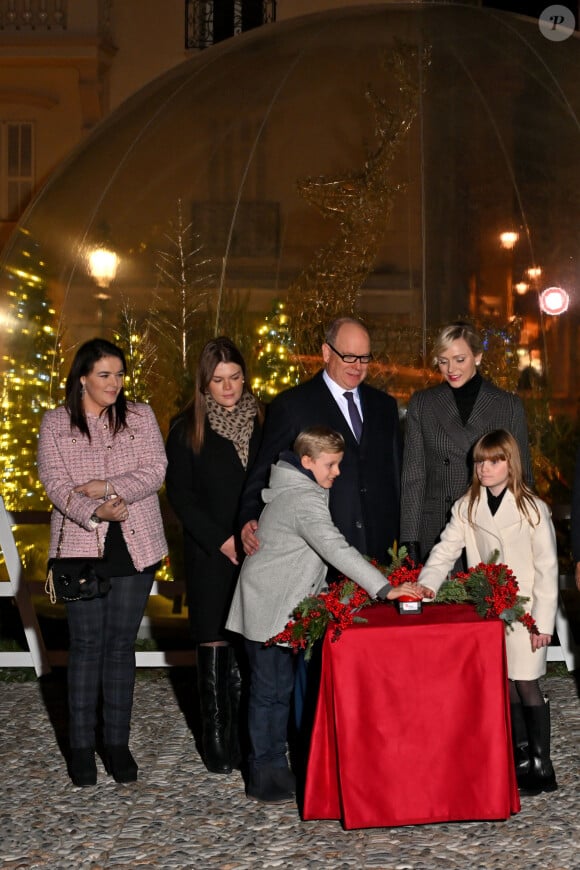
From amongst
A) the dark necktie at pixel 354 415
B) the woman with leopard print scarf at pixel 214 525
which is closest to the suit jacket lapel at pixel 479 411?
the dark necktie at pixel 354 415

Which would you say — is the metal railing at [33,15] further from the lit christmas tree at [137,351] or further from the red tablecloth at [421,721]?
the red tablecloth at [421,721]

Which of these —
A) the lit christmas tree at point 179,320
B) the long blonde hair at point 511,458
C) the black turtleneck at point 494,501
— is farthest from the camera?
the lit christmas tree at point 179,320

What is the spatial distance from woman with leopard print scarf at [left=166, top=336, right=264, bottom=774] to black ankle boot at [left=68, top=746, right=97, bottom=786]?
0.54 meters

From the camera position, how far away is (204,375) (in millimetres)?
6145

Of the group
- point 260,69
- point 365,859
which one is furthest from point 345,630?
point 260,69

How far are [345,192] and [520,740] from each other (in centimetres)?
367

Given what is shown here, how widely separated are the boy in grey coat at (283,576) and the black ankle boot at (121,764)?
572 millimetres

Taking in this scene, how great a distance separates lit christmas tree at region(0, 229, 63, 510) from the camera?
8.68 m

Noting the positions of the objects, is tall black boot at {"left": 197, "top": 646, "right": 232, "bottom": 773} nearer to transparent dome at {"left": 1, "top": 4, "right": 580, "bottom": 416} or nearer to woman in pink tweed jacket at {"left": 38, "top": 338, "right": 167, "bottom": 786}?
woman in pink tweed jacket at {"left": 38, "top": 338, "right": 167, "bottom": 786}

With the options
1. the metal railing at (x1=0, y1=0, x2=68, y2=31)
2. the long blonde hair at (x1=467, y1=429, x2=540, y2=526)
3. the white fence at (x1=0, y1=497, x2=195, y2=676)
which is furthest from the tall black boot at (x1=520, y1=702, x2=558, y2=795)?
the metal railing at (x1=0, y1=0, x2=68, y2=31)

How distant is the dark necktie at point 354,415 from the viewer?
6043 millimetres

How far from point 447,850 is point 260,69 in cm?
543

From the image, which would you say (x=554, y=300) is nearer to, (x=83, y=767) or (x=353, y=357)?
(x=353, y=357)

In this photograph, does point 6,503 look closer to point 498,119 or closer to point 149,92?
point 149,92
